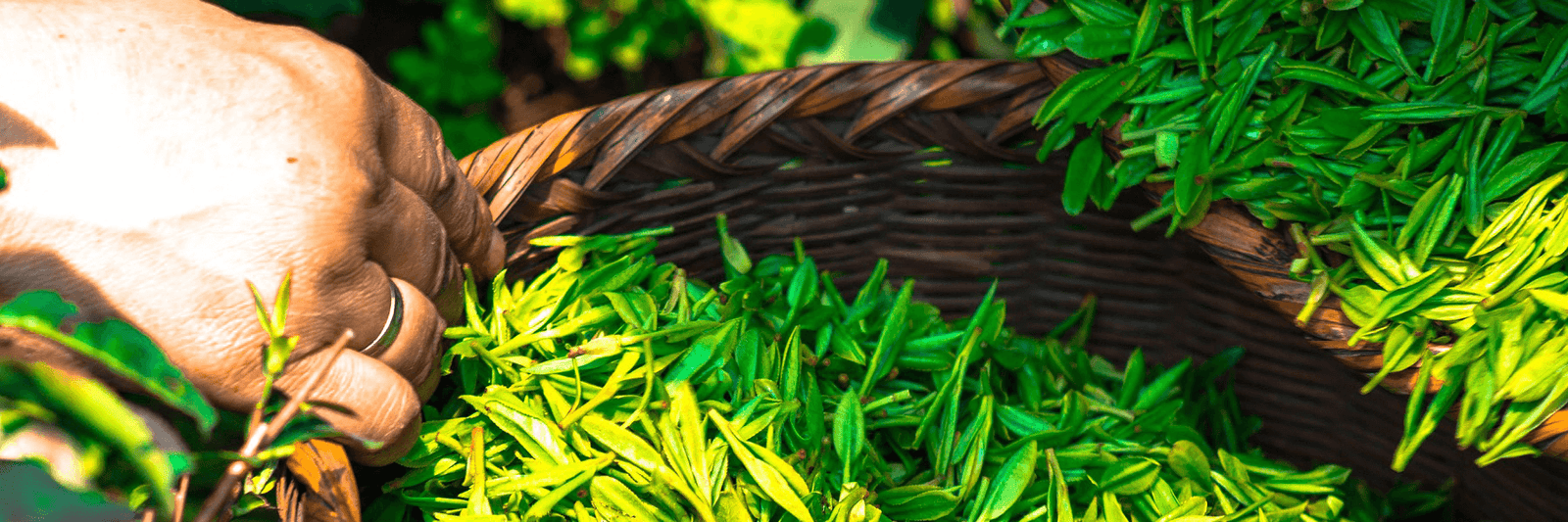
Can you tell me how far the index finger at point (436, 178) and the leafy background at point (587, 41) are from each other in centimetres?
50

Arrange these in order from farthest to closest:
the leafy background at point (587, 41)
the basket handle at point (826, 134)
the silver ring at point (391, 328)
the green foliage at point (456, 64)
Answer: the green foliage at point (456, 64), the leafy background at point (587, 41), the basket handle at point (826, 134), the silver ring at point (391, 328)

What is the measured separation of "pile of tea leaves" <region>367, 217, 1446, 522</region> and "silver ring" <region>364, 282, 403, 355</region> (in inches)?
2.4

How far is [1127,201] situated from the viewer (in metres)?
0.73

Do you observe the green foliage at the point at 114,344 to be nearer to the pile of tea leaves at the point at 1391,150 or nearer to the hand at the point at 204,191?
the hand at the point at 204,191

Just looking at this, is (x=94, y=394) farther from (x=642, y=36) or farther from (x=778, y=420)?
(x=642, y=36)

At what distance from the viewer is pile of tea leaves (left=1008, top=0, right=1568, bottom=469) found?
47 cm

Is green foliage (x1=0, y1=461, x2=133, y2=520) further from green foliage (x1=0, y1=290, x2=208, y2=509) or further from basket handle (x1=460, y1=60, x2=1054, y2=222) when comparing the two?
basket handle (x1=460, y1=60, x2=1054, y2=222)

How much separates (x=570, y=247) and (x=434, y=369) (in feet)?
0.42

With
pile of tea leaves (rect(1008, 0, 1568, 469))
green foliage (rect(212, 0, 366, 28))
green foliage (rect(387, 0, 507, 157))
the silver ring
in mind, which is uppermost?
pile of tea leaves (rect(1008, 0, 1568, 469))

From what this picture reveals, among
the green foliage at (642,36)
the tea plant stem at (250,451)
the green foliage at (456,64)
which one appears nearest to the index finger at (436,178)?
the tea plant stem at (250,451)

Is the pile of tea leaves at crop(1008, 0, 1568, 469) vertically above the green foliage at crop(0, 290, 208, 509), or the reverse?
the pile of tea leaves at crop(1008, 0, 1568, 469)

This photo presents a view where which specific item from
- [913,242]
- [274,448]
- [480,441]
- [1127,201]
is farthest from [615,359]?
[1127,201]

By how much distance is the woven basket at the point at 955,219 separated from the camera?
1.93 ft

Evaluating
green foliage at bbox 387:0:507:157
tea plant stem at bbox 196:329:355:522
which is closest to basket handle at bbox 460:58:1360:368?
tea plant stem at bbox 196:329:355:522
